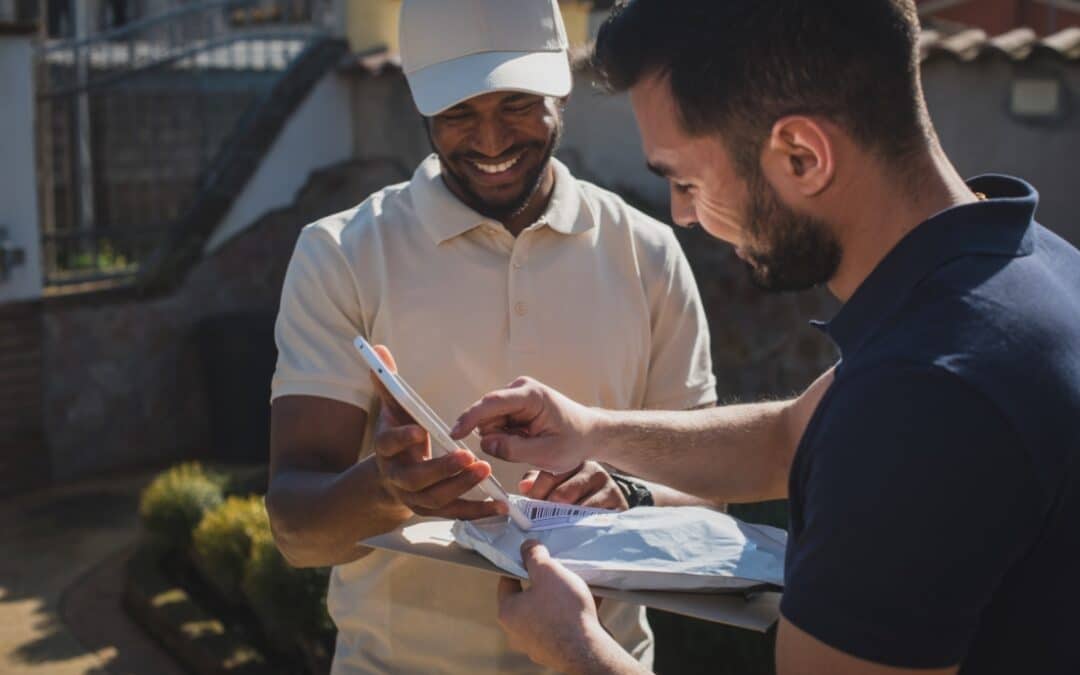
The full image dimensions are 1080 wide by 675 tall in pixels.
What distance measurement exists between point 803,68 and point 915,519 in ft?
1.75

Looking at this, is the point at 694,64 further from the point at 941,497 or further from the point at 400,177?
the point at 400,177

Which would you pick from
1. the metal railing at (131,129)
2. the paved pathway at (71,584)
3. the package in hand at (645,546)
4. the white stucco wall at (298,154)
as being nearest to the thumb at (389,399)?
the package in hand at (645,546)

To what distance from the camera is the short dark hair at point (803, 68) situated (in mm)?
1496

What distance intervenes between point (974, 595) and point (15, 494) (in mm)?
6512

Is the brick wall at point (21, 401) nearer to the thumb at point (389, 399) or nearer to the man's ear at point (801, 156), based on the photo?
the thumb at point (389, 399)

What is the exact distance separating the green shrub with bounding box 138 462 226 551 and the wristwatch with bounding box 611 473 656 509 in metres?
3.62

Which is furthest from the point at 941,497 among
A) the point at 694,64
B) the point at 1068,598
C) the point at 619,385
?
the point at 619,385

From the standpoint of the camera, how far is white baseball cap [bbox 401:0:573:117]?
240 centimetres

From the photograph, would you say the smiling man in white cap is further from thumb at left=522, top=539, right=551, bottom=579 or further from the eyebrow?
the eyebrow

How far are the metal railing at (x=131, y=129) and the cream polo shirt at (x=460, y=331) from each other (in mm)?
5513

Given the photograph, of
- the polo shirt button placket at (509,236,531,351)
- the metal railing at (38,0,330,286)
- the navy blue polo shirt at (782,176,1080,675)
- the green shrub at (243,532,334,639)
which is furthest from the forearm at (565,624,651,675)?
the metal railing at (38,0,330,286)

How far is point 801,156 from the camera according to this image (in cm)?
152

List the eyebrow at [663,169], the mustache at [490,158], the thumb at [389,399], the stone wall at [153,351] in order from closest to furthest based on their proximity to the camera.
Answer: the eyebrow at [663,169] < the thumb at [389,399] < the mustache at [490,158] < the stone wall at [153,351]

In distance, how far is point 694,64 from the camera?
159 cm
